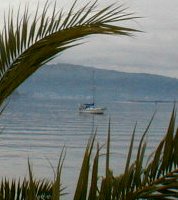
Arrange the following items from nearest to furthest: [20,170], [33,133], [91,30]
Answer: [91,30] < [20,170] < [33,133]

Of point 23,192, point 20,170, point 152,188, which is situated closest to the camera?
point 152,188

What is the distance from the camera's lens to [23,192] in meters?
3.78

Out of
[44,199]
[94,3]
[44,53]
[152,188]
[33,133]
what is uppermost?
[94,3]

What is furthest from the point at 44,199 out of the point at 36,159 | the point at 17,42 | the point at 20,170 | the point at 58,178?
the point at 36,159

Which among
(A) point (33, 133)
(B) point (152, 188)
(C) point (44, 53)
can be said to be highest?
(C) point (44, 53)

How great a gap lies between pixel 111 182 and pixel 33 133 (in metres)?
90.1

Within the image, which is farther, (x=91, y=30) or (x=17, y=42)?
(x=17, y=42)

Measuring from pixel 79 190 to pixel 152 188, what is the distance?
0.35 meters

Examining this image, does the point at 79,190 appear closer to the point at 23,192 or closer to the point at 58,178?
the point at 58,178

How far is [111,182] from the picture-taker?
2.36 m

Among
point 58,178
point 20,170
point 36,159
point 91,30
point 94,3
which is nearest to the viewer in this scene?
point 58,178

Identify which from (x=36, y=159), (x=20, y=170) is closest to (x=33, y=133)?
(x=36, y=159)

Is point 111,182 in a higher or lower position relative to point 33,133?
higher

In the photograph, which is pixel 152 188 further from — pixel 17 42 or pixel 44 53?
pixel 17 42
